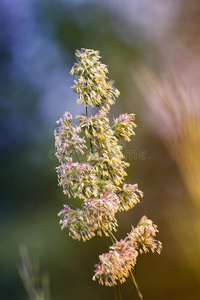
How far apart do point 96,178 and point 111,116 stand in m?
1.08

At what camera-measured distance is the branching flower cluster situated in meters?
1.83

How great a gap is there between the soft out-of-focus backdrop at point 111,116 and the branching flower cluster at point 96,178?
90 centimetres

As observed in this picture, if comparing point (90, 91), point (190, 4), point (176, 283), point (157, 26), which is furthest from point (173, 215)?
point (190, 4)

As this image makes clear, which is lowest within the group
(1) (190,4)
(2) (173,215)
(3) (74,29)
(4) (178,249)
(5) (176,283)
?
(5) (176,283)

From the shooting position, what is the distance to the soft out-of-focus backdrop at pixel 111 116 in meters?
2.77

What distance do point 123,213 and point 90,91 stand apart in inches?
50.4

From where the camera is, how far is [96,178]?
1906 millimetres

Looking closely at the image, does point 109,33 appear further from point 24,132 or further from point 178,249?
point 178,249

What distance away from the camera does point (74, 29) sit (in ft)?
9.73

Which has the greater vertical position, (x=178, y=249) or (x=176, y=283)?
(x=178, y=249)

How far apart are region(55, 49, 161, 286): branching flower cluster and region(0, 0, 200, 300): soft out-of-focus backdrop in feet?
2.95

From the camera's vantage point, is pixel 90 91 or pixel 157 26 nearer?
pixel 90 91

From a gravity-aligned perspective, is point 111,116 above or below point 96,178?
above

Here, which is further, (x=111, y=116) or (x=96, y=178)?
(x=111, y=116)
